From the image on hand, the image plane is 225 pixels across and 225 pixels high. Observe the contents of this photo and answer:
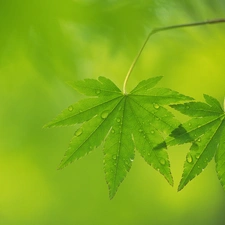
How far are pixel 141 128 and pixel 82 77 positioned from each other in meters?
1.32

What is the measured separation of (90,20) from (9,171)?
1469 millimetres

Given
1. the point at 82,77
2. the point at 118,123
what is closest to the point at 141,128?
the point at 118,123

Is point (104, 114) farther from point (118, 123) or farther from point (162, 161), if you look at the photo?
point (162, 161)

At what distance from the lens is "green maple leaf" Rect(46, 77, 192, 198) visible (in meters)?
0.86

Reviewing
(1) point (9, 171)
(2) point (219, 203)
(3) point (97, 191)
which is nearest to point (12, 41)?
(1) point (9, 171)

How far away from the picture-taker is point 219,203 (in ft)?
11.7

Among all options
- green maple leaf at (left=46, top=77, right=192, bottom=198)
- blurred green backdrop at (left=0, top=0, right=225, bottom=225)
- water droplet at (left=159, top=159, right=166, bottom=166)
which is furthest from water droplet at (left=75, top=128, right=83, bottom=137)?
blurred green backdrop at (left=0, top=0, right=225, bottom=225)

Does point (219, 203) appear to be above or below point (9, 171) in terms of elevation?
below

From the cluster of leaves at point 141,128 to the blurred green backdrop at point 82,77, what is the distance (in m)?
0.28

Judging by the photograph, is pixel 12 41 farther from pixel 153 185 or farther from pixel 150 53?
pixel 153 185

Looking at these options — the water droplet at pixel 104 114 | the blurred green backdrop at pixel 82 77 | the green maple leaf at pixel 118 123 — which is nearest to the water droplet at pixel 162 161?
the green maple leaf at pixel 118 123

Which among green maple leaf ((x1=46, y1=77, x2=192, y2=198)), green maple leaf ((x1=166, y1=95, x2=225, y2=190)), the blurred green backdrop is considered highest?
the blurred green backdrop

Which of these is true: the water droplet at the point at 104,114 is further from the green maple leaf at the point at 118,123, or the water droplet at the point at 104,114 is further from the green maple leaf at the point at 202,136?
the green maple leaf at the point at 202,136

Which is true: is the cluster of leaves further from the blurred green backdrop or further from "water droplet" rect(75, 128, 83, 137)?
the blurred green backdrop
